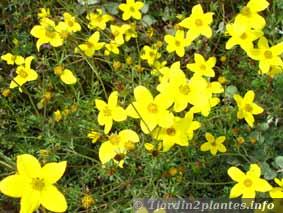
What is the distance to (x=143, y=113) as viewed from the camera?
1700 mm

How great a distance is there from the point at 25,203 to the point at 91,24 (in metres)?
1.19

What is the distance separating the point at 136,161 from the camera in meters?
1.97

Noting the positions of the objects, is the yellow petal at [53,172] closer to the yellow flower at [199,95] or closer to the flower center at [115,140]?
the flower center at [115,140]

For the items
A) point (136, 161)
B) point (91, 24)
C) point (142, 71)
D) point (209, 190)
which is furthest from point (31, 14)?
point (209, 190)

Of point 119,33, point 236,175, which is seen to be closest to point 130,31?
point 119,33

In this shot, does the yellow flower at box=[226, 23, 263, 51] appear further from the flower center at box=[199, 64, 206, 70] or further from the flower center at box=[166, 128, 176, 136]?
the flower center at box=[166, 128, 176, 136]

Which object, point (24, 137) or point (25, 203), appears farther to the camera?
point (24, 137)

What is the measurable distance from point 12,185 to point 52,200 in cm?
11

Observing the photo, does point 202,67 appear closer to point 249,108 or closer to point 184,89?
point 249,108

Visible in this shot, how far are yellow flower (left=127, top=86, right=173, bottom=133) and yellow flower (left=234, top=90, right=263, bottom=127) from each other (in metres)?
0.35

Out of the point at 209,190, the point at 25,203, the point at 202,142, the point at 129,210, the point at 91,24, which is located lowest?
the point at 25,203

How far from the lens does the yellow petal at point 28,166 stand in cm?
137

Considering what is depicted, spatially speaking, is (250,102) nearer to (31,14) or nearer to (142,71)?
(142,71)

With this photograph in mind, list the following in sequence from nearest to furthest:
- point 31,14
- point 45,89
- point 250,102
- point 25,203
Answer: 1. point 25,203
2. point 250,102
3. point 45,89
4. point 31,14
